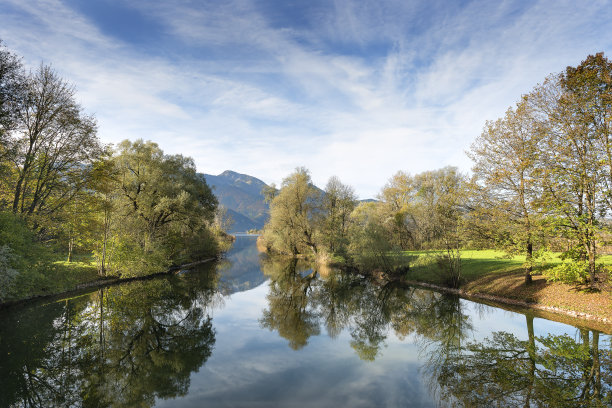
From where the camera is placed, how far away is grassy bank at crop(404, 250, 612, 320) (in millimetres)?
16188

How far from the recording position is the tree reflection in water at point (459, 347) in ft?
27.8

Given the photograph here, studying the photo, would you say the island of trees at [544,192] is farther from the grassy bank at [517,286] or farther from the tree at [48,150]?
the tree at [48,150]

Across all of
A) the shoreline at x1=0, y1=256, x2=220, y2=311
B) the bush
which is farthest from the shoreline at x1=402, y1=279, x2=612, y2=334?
the shoreline at x1=0, y1=256, x2=220, y2=311

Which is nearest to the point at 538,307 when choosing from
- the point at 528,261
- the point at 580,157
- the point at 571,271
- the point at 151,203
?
the point at 528,261

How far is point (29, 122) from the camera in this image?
19219 mm

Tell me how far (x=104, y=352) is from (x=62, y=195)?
49.7 feet

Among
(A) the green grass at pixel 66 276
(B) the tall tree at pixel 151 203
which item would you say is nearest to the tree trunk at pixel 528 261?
(A) the green grass at pixel 66 276

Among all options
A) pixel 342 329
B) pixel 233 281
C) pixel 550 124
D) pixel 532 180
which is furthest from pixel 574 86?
pixel 233 281

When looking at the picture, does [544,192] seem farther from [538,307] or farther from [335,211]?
[335,211]

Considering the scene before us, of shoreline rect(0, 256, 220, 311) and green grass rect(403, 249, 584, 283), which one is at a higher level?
green grass rect(403, 249, 584, 283)

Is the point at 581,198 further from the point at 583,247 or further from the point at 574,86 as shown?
the point at 574,86

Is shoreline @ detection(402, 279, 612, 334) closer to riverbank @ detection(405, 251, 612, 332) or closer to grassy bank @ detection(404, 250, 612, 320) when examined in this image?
riverbank @ detection(405, 251, 612, 332)

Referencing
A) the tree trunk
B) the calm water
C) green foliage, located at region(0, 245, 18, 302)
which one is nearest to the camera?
→ the calm water

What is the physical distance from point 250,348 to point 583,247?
1893cm
